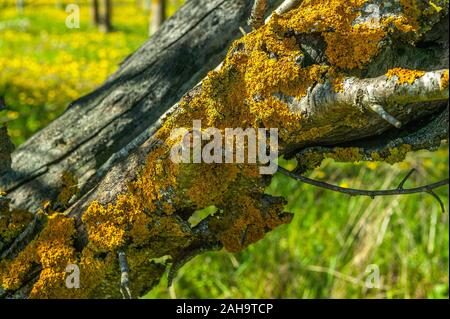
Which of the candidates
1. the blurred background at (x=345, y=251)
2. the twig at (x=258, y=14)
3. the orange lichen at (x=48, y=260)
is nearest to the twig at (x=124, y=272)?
the orange lichen at (x=48, y=260)

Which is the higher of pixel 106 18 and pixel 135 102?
pixel 135 102

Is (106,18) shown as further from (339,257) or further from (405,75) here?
(405,75)

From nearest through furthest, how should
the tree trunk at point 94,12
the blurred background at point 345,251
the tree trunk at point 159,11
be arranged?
the blurred background at point 345,251
the tree trunk at point 159,11
the tree trunk at point 94,12

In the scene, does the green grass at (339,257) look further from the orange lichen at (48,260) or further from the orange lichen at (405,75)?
the orange lichen at (405,75)

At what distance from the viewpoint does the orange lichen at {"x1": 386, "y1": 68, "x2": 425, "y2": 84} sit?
1.36 metres

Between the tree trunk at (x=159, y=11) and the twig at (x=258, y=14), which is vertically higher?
the twig at (x=258, y=14)

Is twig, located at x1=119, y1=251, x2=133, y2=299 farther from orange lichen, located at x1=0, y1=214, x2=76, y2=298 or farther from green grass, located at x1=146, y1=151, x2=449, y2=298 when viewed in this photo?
green grass, located at x1=146, y1=151, x2=449, y2=298

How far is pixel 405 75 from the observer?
4.51 ft

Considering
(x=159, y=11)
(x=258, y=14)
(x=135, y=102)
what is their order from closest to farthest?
(x=258, y=14), (x=135, y=102), (x=159, y=11)

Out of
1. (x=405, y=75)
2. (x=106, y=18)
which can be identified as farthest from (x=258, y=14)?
(x=106, y=18)

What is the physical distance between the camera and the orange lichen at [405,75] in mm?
1358

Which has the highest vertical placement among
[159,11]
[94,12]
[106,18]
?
[159,11]

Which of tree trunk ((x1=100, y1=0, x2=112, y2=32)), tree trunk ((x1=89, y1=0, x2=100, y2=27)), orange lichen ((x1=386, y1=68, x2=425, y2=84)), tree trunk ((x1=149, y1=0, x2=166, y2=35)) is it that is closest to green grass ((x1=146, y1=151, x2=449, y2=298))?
orange lichen ((x1=386, y1=68, x2=425, y2=84))
